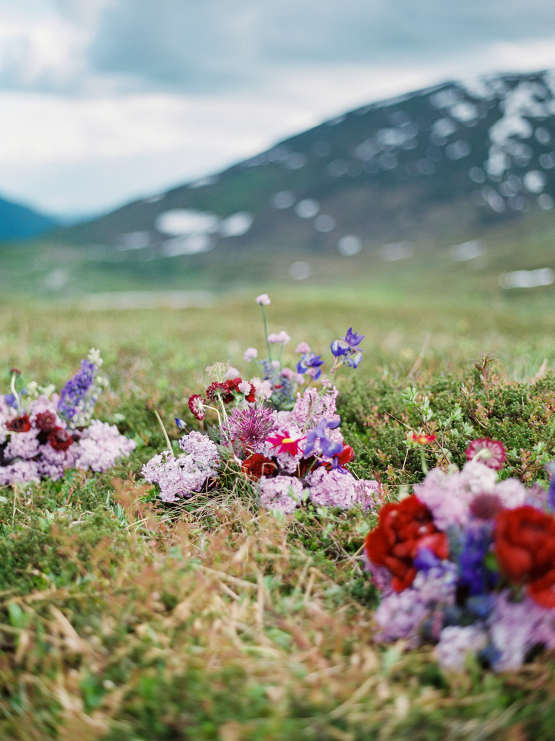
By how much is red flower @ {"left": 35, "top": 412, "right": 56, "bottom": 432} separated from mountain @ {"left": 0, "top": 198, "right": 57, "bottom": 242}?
124224 mm

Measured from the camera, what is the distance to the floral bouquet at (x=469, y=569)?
7.07ft

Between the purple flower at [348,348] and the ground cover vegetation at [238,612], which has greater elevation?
the purple flower at [348,348]

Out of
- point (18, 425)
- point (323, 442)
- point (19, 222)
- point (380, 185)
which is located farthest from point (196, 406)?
point (19, 222)

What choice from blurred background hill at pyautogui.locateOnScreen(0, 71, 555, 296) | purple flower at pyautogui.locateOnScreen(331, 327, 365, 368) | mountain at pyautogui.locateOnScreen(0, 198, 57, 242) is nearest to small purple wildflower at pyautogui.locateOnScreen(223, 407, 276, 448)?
purple flower at pyautogui.locateOnScreen(331, 327, 365, 368)

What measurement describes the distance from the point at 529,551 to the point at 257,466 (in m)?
1.85

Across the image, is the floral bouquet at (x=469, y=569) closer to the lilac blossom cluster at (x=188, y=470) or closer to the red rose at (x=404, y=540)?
the red rose at (x=404, y=540)

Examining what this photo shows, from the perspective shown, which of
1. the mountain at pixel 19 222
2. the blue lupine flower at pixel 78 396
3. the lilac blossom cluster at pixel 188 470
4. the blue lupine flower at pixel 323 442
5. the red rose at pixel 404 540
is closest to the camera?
the red rose at pixel 404 540

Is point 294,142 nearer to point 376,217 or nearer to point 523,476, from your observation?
point 376,217

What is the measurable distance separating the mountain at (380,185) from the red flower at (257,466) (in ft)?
252

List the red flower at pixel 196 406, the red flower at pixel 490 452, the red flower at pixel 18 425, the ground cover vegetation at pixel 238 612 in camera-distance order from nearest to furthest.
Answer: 1. the ground cover vegetation at pixel 238 612
2. the red flower at pixel 490 452
3. the red flower at pixel 196 406
4. the red flower at pixel 18 425

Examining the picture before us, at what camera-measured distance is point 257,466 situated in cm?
361

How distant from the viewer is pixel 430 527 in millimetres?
2512

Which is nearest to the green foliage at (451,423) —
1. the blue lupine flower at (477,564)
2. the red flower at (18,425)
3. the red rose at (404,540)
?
the red rose at (404,540)

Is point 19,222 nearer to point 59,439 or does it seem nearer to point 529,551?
point 59,439
